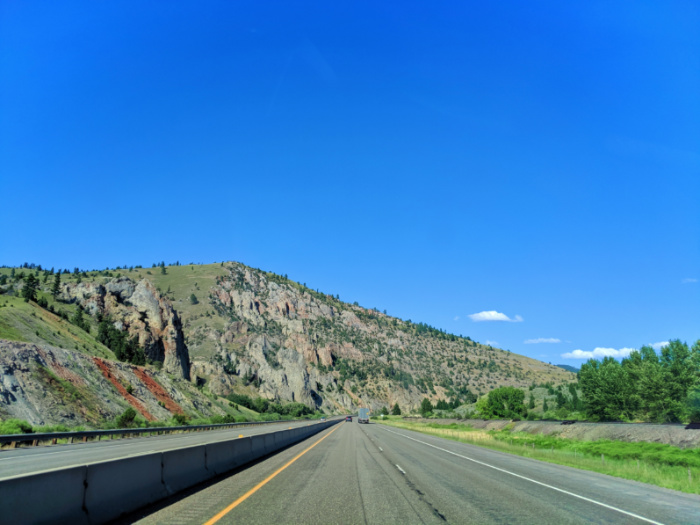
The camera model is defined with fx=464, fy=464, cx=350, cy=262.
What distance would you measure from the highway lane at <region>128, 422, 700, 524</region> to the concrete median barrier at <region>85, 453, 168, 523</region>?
1.18ft

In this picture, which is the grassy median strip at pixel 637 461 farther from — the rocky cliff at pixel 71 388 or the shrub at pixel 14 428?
the rocky cliff at pixel 71 388

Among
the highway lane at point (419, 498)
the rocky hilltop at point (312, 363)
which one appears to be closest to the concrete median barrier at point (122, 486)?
the highway lane at point (419, 498)

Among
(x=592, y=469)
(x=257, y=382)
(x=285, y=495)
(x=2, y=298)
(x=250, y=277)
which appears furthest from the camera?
(x=250, y=277)

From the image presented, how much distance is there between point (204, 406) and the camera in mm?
76875

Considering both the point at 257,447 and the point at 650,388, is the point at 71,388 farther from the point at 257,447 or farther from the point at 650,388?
the point at 650,388

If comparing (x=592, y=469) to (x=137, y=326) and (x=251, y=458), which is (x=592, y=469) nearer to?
(x=251, y=458)

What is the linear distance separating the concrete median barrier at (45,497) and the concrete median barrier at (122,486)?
0.25 meters

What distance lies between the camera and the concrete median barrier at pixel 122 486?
727 cm

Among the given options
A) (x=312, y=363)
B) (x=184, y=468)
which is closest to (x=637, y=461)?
(x=184, y=468)

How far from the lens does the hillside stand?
8800cm

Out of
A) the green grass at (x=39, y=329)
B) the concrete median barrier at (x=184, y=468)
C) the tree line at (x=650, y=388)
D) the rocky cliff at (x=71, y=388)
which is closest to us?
the concrete median barrier at (x=184, y=468)

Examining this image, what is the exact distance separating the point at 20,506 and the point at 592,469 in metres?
20.3

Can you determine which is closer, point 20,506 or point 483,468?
point 20,506

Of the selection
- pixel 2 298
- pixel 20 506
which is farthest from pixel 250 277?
pixel 20 506
